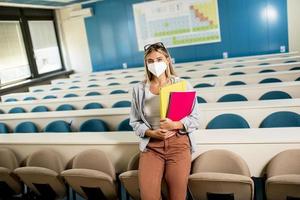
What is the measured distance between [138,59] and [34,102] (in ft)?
15.6

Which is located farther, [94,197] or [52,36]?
[52,36]

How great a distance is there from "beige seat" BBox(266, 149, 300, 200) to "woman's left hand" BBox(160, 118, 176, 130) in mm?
642

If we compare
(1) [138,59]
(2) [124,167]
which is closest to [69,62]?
(1) [138,59]

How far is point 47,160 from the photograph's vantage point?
2.55 metres

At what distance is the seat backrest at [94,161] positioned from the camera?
228 cm

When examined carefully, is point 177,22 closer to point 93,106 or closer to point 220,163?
point 93,106

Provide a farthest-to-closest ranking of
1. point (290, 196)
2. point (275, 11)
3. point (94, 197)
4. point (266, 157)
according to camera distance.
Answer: point (275, 11) → point (94, 197) → point (266, 157) → point (290, 196)

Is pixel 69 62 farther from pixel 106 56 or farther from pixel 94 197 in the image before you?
pixel 94 197

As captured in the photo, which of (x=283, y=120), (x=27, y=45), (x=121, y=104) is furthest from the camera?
(x=27, y=45)

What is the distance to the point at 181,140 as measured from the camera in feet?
6.33

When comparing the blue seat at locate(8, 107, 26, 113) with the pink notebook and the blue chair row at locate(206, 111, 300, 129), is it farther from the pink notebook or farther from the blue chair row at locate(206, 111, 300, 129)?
the pink notebook

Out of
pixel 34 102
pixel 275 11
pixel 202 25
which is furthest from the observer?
pixel 202 25

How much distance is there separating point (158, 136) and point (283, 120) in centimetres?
140

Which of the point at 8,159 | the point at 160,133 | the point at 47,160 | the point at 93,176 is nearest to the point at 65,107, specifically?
the point at 8,159
